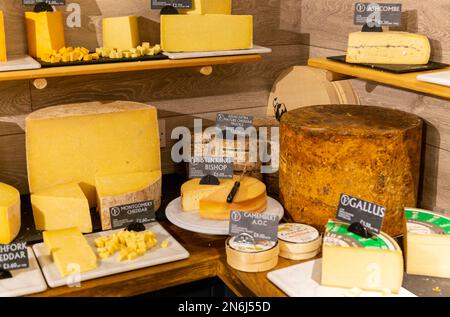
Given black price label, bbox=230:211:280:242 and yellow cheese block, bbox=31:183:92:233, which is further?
yellow cheese block, bbox=31:183:92:233

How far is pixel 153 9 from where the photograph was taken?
2.42 m

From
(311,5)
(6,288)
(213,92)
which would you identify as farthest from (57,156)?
(311,5)

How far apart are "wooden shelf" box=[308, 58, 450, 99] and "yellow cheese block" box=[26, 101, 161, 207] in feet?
2.37

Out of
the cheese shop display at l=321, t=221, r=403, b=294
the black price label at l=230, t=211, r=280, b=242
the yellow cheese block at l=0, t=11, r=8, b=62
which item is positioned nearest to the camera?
the cheese shop display at l=321, t=221, r=403, b=294

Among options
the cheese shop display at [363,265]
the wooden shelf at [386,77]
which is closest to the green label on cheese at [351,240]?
the cheese shop display at [363,265]

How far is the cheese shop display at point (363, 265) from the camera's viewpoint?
166 cm

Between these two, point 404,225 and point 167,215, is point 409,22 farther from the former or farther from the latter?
point 167,215

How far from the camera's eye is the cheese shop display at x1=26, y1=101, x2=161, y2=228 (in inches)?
84.4

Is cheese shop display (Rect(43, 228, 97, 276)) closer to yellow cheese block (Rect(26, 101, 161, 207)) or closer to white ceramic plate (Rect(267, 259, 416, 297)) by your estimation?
yellow cheese block (Rect(26, 101, 161, 207))

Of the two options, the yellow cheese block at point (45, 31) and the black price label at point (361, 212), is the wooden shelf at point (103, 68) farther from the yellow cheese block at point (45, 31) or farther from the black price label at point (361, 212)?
the black price label at point (361, 212)

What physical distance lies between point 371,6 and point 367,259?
993mm

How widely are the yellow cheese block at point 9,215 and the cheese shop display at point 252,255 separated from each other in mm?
745

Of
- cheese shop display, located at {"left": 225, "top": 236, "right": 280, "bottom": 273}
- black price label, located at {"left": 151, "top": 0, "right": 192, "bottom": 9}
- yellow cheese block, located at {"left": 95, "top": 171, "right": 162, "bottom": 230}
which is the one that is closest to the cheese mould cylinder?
cheese shop display, located at {"left": 225, "top": 236, "right": 280, "bottom": 273}

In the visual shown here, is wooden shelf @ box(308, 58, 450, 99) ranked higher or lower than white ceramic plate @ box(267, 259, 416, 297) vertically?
higher
